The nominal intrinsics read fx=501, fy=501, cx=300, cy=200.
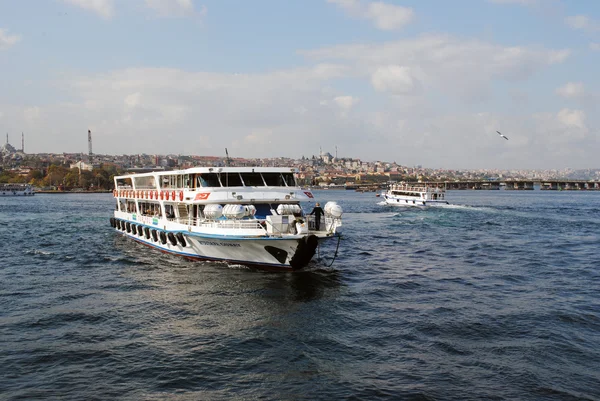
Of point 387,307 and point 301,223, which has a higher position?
point 301,223

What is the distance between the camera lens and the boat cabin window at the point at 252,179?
2845 cm

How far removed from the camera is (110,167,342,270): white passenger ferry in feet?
78.0

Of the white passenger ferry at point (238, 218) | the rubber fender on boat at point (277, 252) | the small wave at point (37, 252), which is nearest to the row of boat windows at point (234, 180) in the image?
the white passenger ferry at point (238, 218)

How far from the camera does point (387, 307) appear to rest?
19.5m

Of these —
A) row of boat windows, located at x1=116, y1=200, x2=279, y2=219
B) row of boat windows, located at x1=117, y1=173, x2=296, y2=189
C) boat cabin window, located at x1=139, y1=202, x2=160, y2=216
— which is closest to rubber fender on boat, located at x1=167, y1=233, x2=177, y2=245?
row of boat windows, located at x1=116, y1=200, x2=279, y2=219

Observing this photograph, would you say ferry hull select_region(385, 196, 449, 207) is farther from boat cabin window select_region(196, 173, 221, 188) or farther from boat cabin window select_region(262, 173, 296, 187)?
boat cabin window select_region(196, 173, 221, 188)

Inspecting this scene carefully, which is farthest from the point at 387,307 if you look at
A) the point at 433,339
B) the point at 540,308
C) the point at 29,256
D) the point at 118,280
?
the point at 29,256

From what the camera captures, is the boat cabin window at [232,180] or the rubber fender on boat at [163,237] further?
the rubber fender on boat at [163,237]

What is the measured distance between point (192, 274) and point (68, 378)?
40.2 ft

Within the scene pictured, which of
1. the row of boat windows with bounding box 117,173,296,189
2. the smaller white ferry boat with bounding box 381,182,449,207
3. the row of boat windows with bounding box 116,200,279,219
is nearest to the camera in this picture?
the row of boat windows with bounding box 116,200,279,219

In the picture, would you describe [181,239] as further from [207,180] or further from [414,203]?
[414,203]

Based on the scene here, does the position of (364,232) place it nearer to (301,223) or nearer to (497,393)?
(301,223)

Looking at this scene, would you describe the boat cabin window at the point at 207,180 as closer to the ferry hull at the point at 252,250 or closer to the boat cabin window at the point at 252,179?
the boat cabin window at the point at 252,179

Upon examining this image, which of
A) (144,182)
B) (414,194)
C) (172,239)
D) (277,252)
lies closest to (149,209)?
(144,182)
